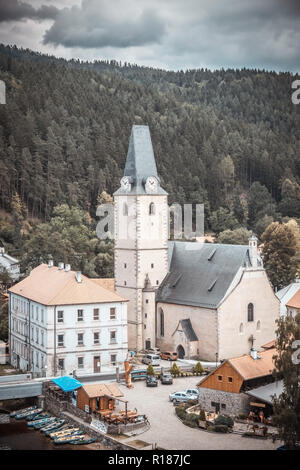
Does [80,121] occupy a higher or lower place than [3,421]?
higher

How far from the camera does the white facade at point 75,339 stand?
57.9 m

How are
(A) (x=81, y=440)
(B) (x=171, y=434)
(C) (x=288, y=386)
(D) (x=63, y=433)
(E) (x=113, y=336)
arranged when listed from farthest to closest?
(E) (x=113, y=336), (D) (x=63, y=433), (A) (x=81, y=440), (B) (x=171, y=434), (C) (x=288, y=386)

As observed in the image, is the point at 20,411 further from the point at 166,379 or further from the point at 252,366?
the point at 252,366

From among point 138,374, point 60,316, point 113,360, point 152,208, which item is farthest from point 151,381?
point 152,208

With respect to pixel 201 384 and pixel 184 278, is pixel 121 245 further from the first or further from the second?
pixel 201 384

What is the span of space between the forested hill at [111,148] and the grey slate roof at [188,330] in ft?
203

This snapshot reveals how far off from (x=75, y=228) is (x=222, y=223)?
33.7 m

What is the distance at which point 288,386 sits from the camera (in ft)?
135

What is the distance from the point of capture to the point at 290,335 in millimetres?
43406

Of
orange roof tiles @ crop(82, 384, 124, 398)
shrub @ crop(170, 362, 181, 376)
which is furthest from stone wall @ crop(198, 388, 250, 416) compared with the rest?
shrub @ crop(170, 362, 181, 376)

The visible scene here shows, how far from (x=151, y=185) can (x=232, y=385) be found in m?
23.3

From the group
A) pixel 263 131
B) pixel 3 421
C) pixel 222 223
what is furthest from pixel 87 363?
pixel 263 131

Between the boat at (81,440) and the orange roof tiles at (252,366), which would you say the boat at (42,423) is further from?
the orange roof tiles at (252,366)

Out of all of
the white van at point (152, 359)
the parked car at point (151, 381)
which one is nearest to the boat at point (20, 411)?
the parked car at point (151, 381)
